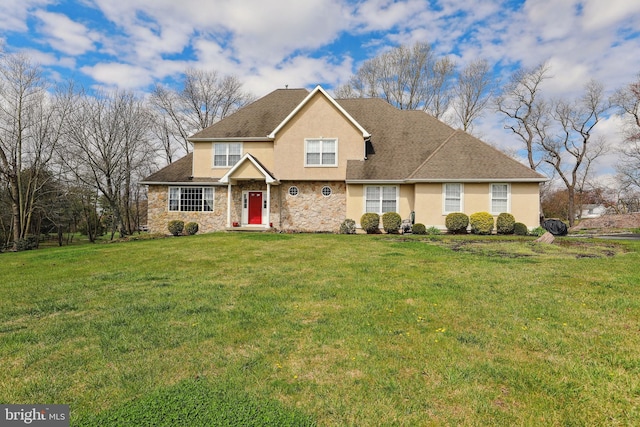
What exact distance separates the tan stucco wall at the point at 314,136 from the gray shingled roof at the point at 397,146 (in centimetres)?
97

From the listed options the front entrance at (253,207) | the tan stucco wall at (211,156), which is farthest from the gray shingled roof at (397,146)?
the front entrance at (253,207)

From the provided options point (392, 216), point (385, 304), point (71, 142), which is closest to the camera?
point (385, 304)

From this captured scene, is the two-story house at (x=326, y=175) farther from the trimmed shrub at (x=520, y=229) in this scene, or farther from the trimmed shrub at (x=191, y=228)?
the trimmed shrub at (x=520, y=229)

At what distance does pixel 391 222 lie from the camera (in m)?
18.1

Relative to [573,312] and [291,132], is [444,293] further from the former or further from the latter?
[291,132]

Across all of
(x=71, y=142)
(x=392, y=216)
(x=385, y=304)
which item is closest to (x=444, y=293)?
(x=385, y=304)

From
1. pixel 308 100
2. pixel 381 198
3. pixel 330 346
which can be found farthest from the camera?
pixel 308 100

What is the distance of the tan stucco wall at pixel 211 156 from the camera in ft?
67.5

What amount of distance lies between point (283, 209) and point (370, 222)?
5.56 metres

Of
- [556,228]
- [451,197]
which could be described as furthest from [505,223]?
[451,197]

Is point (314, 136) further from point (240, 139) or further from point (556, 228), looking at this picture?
point (556, 228)

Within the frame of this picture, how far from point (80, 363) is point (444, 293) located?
217 inches

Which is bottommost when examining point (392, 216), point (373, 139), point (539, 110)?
point (392, 216)

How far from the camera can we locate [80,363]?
3500 mm
